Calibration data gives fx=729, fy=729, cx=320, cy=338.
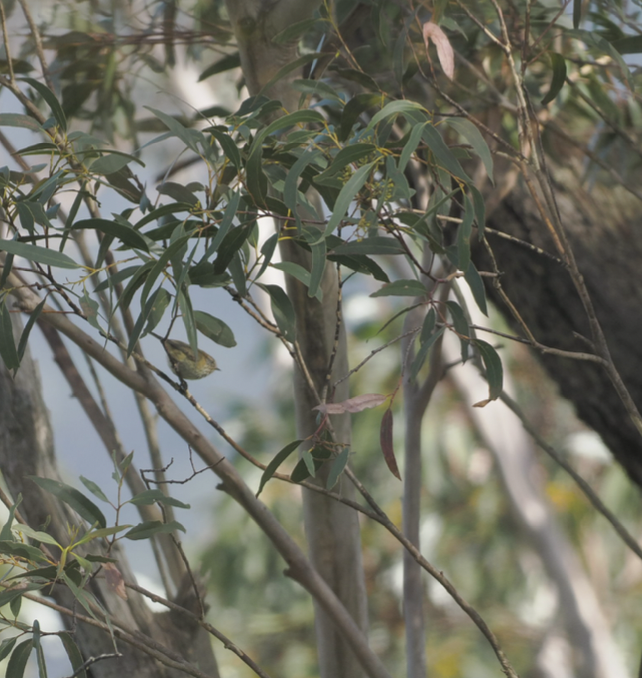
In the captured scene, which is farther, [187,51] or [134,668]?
[187,51]

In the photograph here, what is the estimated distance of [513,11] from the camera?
76 cm

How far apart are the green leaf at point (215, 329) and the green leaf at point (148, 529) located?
122mm

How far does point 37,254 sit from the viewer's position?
1.24 ft

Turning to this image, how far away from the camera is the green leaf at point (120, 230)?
414mm

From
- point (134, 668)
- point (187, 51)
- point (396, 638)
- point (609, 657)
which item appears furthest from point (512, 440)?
point (134, 668)

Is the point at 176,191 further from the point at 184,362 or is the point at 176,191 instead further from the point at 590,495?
the point at 590,495

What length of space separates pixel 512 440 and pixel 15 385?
4425 millimetres

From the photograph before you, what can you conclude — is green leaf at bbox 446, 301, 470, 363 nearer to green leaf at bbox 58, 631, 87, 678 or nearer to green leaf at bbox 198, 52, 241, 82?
green leaf at bbox 58, 631, 87, 678

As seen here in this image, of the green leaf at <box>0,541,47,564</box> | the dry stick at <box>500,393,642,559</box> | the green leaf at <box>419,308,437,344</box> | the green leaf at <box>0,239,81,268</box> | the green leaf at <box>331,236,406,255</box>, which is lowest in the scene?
the dry stick at <box>500,393,642,559</box>

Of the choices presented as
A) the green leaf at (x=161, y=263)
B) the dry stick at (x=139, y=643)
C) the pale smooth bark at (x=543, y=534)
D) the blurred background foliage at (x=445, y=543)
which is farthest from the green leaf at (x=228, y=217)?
the blurred background foliage at (x=445, y=543)

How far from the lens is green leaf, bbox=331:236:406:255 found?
44 cm

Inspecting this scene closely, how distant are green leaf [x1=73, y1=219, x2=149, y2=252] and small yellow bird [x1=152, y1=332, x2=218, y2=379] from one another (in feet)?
0.27

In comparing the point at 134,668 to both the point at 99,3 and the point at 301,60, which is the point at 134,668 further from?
the point at 99,3

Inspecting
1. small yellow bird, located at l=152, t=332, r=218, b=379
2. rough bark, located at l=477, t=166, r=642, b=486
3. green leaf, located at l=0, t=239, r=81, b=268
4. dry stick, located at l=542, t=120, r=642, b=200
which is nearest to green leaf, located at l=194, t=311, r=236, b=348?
small yellow bird, located at l=152, t=332, r=218, b=379
